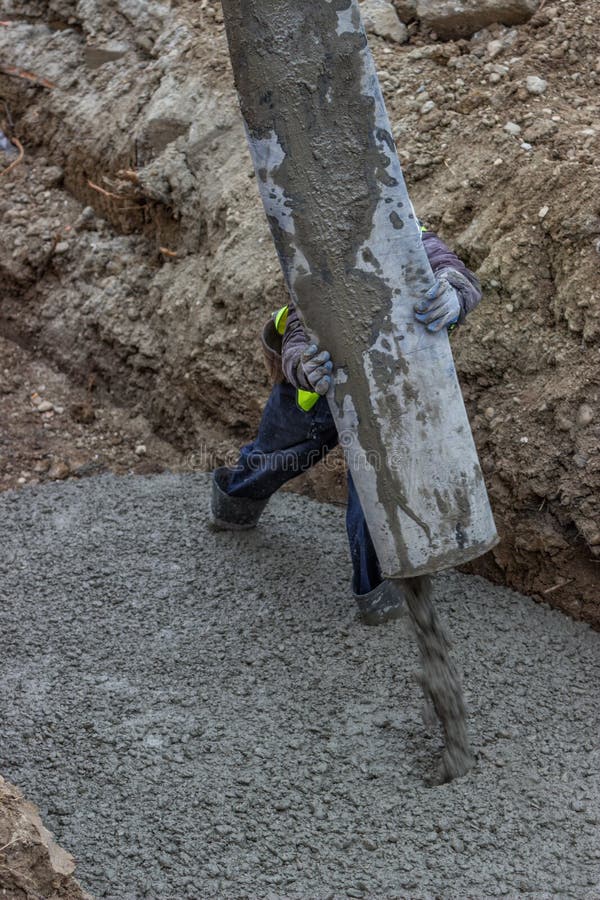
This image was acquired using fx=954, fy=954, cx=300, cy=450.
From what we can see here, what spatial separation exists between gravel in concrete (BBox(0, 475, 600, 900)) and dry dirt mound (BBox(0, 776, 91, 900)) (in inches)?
15.0

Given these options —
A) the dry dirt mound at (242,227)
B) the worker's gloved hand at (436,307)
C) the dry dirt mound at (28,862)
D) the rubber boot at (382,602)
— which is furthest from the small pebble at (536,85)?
the dry dirt mound at (28,862)

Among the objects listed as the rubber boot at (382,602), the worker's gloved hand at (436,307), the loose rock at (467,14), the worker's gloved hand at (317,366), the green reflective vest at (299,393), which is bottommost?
the rubber boot at (382,602)

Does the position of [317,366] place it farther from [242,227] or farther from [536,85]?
[242,227]

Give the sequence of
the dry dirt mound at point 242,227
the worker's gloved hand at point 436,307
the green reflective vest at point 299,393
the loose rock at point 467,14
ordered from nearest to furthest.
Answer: the worker's gloved hand at point 436,307 < the green reflective vest at point 299,393 < the dry dirt mound at point 242,227 < the loose rock at point 467,14

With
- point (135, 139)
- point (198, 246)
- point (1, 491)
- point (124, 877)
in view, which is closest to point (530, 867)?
point (124, 877)

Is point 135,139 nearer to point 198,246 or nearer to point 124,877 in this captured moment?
point 198,246

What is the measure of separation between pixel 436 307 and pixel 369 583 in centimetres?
148

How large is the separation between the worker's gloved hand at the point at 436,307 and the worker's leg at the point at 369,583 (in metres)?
1.15

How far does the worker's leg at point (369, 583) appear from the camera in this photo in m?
3.84

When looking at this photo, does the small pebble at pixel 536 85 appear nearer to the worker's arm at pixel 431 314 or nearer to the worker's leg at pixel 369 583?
the worker's arm at pixel 431 314

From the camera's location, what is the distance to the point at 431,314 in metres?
2.77

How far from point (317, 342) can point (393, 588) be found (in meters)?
1.40

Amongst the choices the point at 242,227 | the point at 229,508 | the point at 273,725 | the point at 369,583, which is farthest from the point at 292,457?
the point at 242,227

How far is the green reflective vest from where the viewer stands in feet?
12.3
